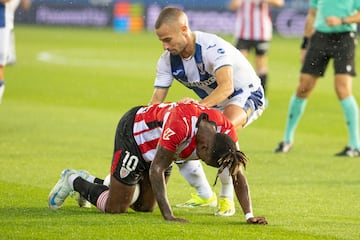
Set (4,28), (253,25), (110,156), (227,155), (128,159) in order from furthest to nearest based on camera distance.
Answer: (253,25), (4,28), (110,156), (128,159), (227,155)

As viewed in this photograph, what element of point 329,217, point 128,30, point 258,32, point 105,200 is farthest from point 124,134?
point 128,30

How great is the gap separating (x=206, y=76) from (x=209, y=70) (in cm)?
9

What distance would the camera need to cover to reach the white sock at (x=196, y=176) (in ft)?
30.8

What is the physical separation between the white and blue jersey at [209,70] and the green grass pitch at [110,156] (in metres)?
1.00

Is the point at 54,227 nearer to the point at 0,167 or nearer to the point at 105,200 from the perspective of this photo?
the point at 105,200

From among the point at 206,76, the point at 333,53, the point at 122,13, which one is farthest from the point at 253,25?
the point at 122,13

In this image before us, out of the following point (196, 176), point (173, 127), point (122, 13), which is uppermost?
point (173, 127)

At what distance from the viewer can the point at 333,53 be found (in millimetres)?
13352

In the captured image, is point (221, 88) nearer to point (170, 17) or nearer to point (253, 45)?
point (170, 17)

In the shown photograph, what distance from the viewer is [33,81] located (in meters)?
23.8

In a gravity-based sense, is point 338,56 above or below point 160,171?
below

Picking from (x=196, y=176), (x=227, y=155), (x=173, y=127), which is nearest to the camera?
(x=227, y=155)

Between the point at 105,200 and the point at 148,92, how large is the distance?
501 inches

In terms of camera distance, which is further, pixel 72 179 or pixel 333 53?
pixel 333 53
